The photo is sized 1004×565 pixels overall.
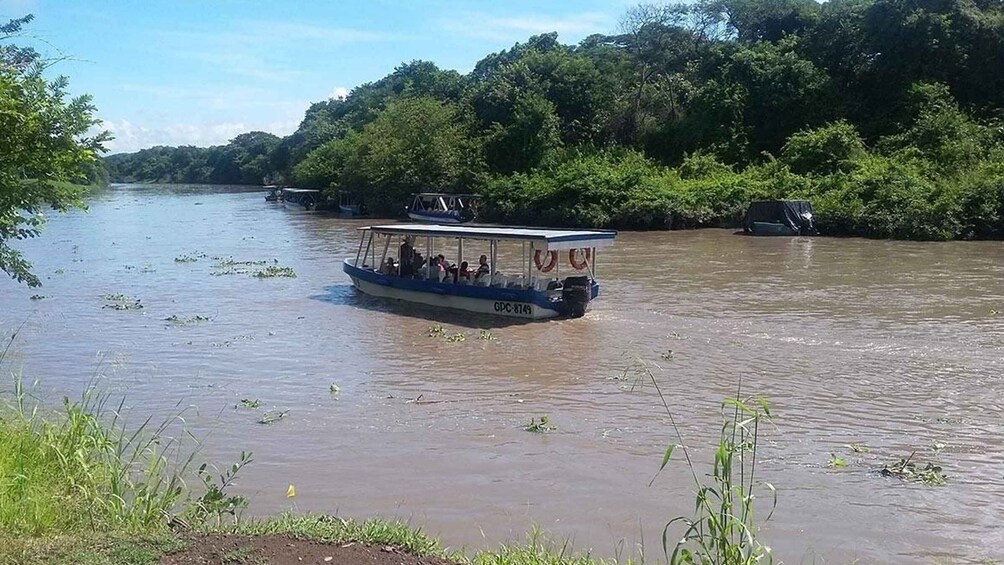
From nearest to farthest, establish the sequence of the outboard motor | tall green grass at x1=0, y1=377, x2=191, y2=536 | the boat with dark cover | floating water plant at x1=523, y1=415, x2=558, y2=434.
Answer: tall green grass at x1=0, y1=377, x2=191, y2=536 → floating water plant at x1=523, y1=415, x2=558, y2=434 → the outboard motor → the boat with dark cover

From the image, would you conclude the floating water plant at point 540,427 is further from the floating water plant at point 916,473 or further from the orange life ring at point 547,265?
the orange life ring at point 547,265

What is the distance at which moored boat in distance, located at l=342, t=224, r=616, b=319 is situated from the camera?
17531 millimetres

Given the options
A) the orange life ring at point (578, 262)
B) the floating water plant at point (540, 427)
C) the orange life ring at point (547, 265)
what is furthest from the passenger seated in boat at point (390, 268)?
the floating water plant at point (540, 427)

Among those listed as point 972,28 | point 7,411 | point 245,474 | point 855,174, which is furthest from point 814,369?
point 972,28

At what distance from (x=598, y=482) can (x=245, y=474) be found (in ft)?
11.2

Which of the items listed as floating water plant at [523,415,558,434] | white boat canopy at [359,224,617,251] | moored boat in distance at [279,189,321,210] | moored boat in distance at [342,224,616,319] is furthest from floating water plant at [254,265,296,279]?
moored boat in distance at [279,189,321,210]

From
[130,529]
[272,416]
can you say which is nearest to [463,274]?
[272,416]

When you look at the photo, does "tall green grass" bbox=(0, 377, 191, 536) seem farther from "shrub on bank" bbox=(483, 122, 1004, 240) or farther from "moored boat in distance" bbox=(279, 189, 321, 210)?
"moored boat in distance" bbox=(279, 189, 321, 210)

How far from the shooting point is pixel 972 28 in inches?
1714

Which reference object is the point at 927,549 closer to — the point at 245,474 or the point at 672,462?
the point at 672,462

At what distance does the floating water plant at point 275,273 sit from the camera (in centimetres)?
2588

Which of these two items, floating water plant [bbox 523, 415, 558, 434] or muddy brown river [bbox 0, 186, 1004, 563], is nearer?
muddy brown river [bbox 0, 186, 1004, 563]

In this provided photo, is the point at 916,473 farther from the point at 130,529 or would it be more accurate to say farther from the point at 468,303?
the point at 468,303

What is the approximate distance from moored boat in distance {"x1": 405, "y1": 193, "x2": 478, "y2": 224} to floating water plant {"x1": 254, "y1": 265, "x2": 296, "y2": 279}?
21576 millimetres
